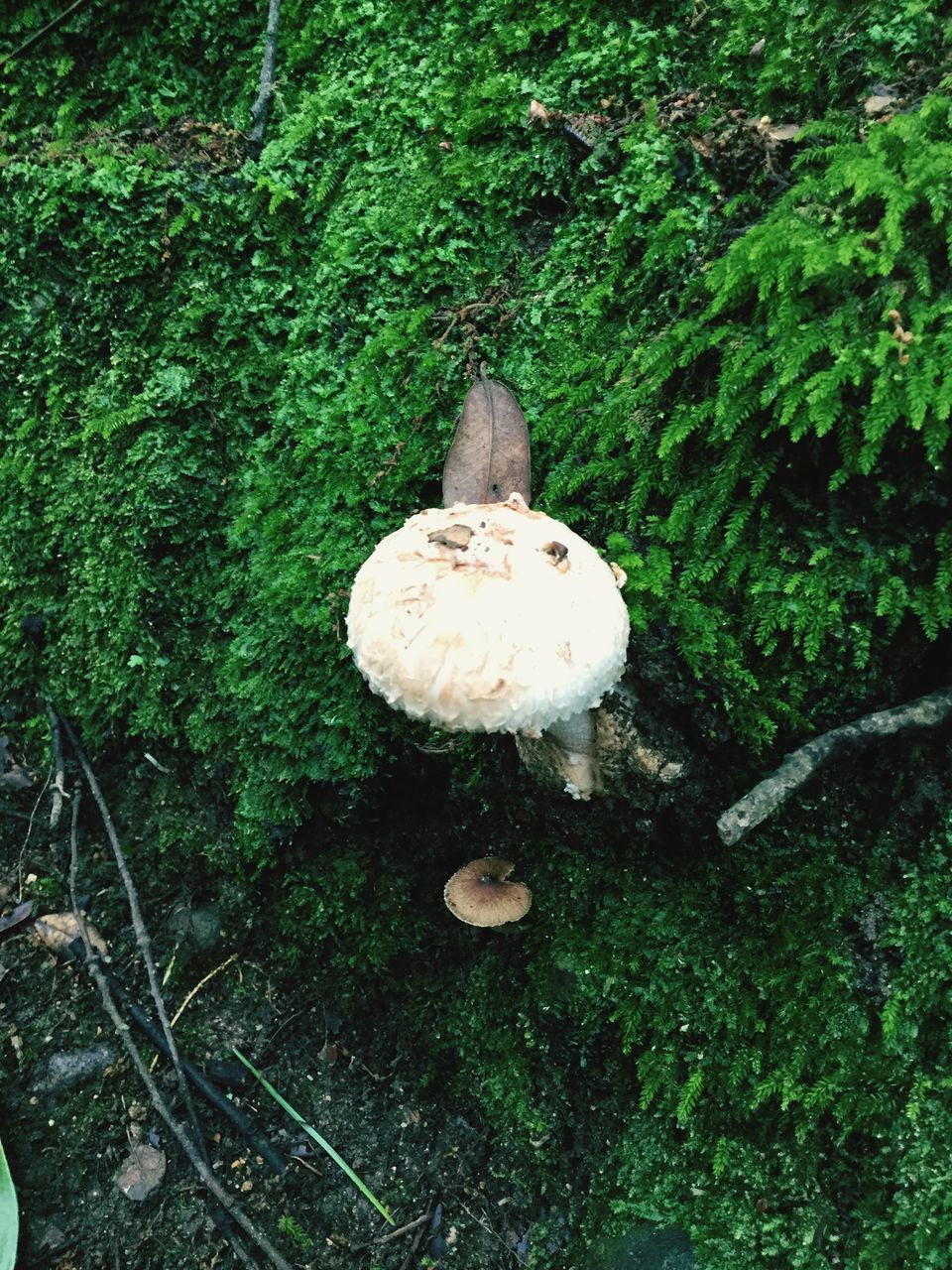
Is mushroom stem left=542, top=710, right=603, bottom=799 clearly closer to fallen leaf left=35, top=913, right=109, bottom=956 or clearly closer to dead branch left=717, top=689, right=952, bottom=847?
dead branch left=717, top=689, right=952, bottom=847

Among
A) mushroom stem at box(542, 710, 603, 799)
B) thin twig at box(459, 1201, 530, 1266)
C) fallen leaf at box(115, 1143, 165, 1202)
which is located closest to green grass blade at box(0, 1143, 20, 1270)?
fallen leaf at box(115, 1143, 165, 1202)

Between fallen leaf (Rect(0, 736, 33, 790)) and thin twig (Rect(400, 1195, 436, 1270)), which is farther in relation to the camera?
fallen leaf (Rect(0, 736, 33, 790))

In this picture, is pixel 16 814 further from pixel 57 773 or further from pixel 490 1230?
pixel 490 1230

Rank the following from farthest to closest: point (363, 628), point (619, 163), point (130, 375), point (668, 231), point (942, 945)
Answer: point (130, 375), point (619, 163), point (668, 231), point (942, 945), point (363, 628)

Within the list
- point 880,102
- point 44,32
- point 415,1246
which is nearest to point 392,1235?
point 415,1246

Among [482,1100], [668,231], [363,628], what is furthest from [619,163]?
[482,1100]

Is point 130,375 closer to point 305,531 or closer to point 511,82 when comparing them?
point 305,531

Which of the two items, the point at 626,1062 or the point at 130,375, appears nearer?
the point at 626,1062
